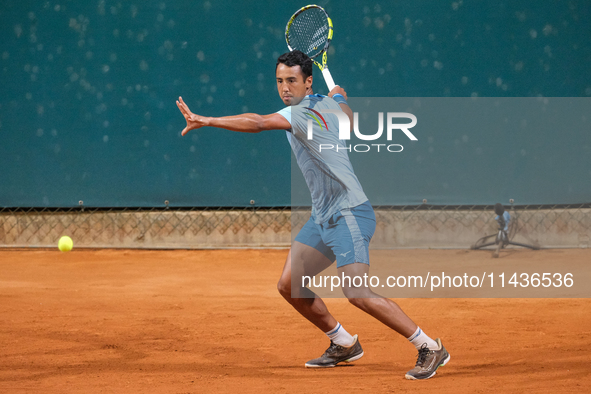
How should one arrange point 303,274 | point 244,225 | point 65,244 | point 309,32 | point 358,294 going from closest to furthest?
point 358,294, point 303,274, point 309,32, point 65,244, point 244,225

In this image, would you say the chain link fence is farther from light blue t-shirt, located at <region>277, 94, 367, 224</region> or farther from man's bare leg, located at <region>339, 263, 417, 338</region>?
man's bare leg, located at <region>339, 263, 417, 338</region>

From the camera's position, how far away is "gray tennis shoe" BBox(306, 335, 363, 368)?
3.39 m

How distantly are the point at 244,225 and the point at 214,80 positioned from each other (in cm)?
182

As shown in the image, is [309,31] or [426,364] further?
[309,31]

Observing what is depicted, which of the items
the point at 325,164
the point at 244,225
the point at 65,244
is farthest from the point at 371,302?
the point at 65,244

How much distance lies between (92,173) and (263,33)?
273cm

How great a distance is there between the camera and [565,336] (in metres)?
3.90

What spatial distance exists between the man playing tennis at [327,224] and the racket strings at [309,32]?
1.22 m

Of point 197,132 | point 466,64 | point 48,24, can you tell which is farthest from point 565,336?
point 48,24

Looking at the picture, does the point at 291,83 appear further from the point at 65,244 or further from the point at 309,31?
the point at 65,244

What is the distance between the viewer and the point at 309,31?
186 inches

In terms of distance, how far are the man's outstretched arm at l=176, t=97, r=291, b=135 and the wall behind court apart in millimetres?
4788

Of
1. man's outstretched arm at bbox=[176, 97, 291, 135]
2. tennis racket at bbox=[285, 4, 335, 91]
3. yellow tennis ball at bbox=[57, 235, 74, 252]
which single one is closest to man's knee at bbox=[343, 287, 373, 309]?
man's outstretched arm at bbox=[176, 97, 291, 135]

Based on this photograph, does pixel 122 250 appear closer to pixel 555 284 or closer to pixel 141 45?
pixel 141 45
